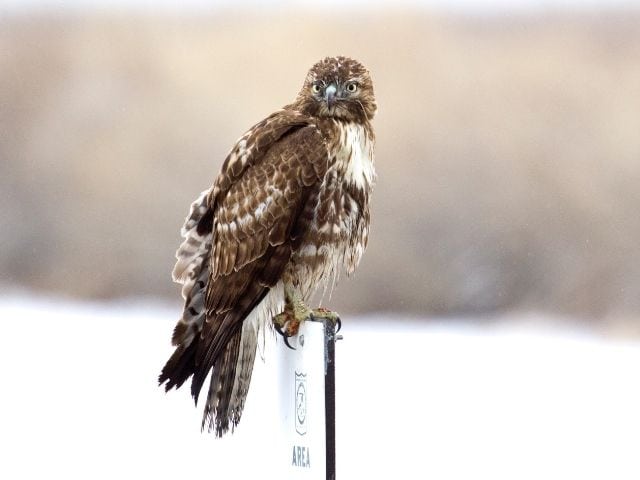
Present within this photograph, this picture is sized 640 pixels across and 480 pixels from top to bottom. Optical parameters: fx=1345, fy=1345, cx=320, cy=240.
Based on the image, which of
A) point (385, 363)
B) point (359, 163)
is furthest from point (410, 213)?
point (359, 163)

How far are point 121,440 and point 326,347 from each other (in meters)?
2.81

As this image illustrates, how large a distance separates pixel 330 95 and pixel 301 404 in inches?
50.0

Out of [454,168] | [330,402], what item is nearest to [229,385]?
[330,402]

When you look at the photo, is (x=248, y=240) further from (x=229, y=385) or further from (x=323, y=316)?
(x=229, y=385)

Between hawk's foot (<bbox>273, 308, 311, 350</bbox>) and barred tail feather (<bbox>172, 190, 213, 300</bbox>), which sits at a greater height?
barred tail feather (<bbox>172, 190, 213, 300</bbox>)

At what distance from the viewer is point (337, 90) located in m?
4.43

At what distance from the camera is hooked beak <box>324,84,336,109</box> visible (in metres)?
4.41

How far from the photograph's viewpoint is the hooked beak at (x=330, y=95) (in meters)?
4.41

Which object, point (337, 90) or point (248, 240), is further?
point (337, 90)

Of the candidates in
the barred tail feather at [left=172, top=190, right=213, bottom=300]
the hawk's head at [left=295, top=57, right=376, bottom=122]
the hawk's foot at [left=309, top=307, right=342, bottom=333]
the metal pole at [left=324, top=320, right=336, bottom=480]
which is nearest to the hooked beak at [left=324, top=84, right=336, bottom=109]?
the hawk's head at [left=295, top=57, right=376, bottom=122]

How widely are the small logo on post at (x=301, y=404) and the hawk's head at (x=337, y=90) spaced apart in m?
1.19

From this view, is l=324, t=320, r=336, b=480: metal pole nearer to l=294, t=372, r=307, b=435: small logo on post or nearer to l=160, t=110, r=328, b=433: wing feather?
l=294, t=372, r=307, b=435: small logo on post

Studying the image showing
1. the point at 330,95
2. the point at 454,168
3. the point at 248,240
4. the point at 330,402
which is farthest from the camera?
the point at 454,168

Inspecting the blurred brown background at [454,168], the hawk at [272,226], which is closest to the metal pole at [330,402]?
the hawk at [272,226]
